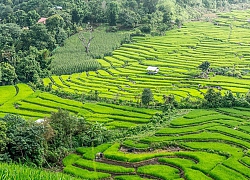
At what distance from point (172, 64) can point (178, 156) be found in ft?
85.4

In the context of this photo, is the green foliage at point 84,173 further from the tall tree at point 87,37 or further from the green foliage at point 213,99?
the tall tree at point 87,37

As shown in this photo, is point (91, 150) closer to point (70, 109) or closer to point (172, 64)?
point (70, 109)

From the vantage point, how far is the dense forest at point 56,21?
46438 millimetres

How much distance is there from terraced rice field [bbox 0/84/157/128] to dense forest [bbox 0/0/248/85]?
5.35 metres

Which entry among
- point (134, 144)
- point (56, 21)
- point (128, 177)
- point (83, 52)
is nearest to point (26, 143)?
point (128, 177)

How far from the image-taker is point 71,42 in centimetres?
6100

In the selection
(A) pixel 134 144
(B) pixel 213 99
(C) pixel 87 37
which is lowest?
(A) pixel 134 144

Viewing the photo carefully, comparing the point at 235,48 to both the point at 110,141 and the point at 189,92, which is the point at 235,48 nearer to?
the point at 189,92

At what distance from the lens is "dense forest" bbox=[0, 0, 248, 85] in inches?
1828

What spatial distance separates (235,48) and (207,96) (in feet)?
82.6

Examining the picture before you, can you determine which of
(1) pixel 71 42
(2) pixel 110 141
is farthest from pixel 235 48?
(2) pixel 110 141

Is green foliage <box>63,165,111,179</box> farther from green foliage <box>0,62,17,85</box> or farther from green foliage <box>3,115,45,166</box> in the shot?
green foliage <box>0,62,17,85</box>

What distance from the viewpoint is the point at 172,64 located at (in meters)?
49.4

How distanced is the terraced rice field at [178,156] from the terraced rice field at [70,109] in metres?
3.81
